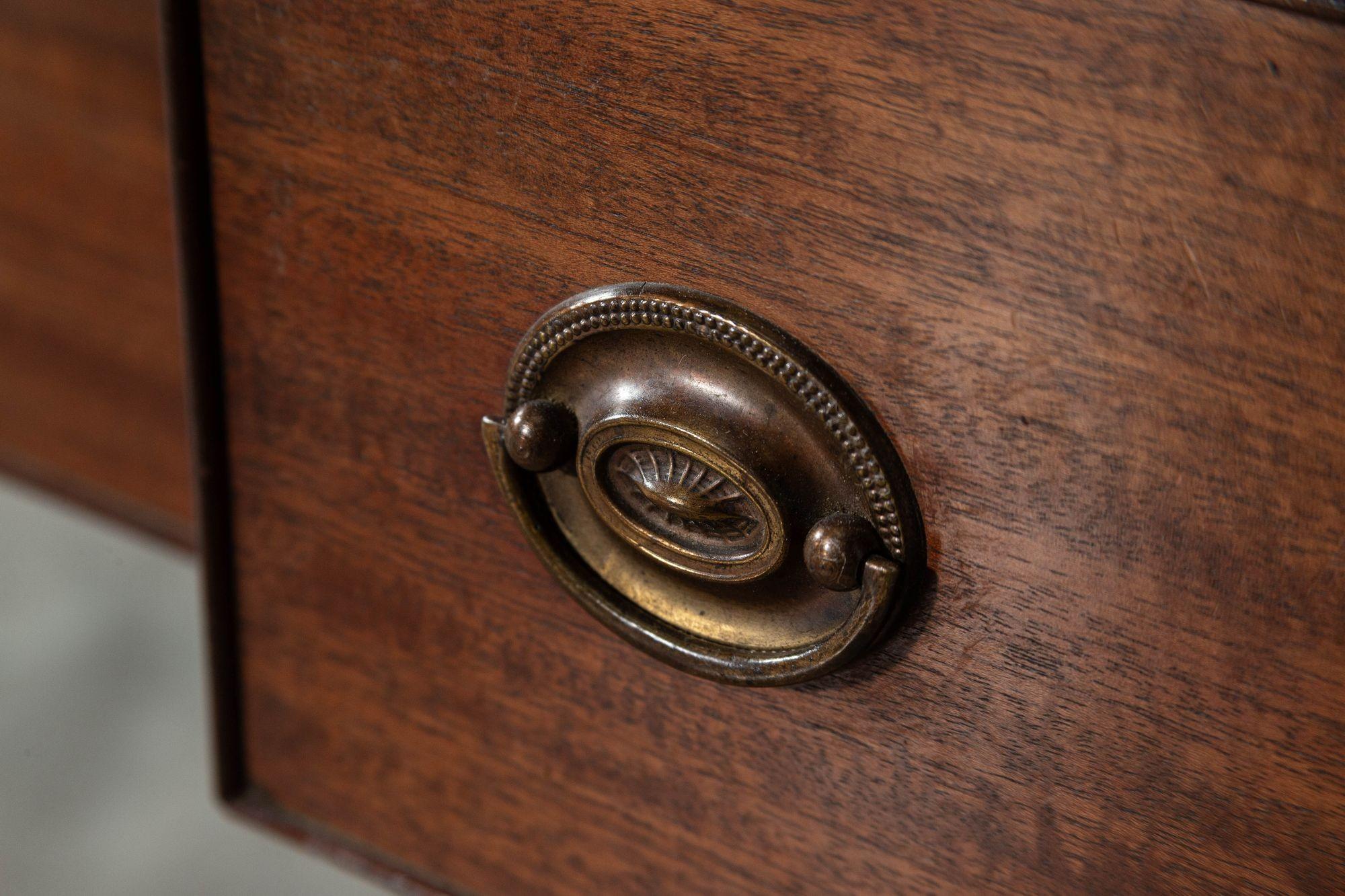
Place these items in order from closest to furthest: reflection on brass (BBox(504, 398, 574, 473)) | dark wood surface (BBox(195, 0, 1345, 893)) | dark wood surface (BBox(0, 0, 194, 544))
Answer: dark wood surface (BBox(195, 0, 1345, 893)) < reflection on brass (BBox(504, 398, 574, 473)) < dark wood surface (BBox(0, 0, 194, 544))

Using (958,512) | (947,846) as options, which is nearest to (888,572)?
(958,512)

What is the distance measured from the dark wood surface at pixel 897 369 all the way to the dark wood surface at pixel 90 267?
44 centimetres

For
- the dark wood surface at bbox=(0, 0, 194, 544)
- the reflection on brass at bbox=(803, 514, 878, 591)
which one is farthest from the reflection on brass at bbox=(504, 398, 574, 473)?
the dark wood surface at bbox=(0, 0, 194, 544)

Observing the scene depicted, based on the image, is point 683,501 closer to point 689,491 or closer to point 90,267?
point 689,491

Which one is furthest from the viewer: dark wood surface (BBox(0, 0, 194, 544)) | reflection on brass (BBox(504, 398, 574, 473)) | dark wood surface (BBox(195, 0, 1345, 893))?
dark wood surface (BBox(0, 0, 194, 544))

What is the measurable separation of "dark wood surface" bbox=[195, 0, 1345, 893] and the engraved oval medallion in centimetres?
6

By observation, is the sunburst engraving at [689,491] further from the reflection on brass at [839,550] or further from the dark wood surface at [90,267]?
the dark wood surface at [90,267]

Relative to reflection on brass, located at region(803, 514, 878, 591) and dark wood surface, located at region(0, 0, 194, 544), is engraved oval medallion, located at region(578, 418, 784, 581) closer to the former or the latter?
reflection on brass, located at region(803, 514, 878, 591)

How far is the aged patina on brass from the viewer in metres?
0.47

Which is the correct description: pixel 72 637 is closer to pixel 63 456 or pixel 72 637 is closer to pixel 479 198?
pixel 63 456

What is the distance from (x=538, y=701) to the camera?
0.62m

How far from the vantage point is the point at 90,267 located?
42.3 inches

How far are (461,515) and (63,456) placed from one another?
2.35ft

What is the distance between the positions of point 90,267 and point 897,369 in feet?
2.72
